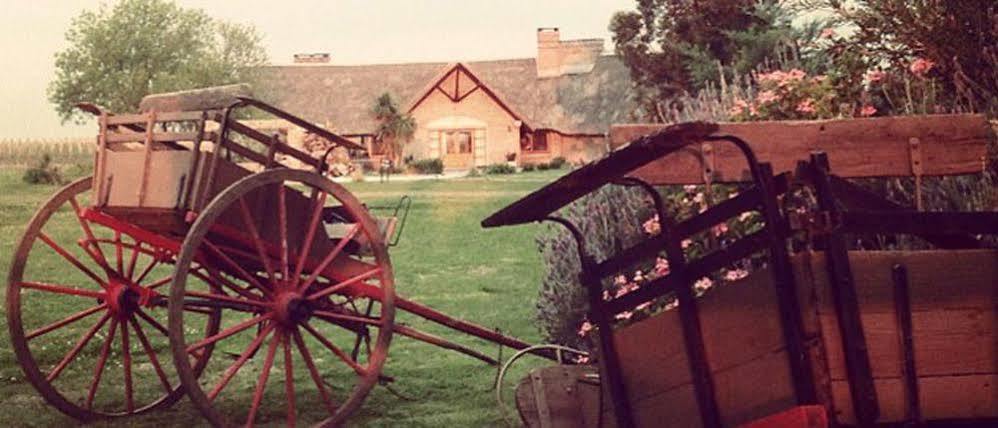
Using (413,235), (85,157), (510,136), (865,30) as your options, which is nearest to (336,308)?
(865,30)

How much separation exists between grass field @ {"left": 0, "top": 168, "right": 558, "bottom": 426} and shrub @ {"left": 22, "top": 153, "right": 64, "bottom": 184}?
24cm

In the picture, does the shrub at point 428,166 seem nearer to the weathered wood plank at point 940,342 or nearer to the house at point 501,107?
the house at point 501,107

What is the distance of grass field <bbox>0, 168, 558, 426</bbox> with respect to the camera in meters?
5.57

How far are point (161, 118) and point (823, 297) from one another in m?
3.23

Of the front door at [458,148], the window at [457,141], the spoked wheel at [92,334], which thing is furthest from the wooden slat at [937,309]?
the window at [457,141]

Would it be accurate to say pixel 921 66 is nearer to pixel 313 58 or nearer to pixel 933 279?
pixel 933 279

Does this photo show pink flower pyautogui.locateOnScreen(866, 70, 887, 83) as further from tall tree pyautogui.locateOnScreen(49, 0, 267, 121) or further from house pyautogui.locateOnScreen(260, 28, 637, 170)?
tall tree pyautogui.locateOnScreen(49, 0, 267, 121)

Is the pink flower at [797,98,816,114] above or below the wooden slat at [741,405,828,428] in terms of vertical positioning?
above

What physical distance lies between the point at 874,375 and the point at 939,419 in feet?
0.73

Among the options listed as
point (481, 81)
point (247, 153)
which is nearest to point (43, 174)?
point (247, 153)

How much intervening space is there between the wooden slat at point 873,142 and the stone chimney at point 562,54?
116 ft

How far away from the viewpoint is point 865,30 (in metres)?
5.54

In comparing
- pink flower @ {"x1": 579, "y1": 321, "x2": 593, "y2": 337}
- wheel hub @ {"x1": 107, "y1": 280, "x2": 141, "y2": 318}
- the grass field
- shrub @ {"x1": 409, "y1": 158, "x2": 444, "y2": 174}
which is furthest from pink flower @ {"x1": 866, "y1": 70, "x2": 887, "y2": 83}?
shrub @ {"x1": 409, "y1": 158, "x2": 444, "y2": 174}

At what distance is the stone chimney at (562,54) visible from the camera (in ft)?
126
